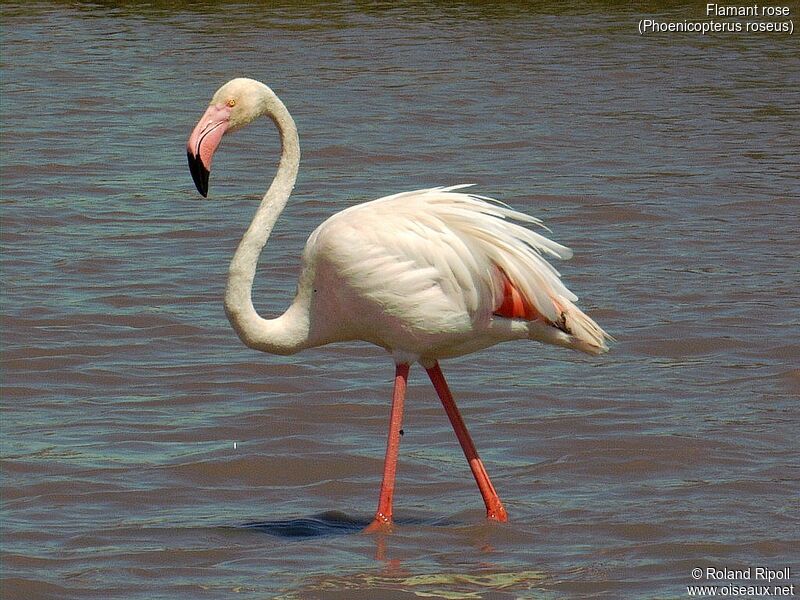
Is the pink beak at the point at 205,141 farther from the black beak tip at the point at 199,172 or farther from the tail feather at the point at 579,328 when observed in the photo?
the tail feather at the point at 579,328

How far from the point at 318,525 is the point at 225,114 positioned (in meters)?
1.54

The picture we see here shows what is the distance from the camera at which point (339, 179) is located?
11.3 meters

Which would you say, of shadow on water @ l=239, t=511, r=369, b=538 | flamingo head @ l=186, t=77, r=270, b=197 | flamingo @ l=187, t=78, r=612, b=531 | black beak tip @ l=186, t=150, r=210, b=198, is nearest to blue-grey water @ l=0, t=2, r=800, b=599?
shadow on water @ l=239, t=511, r=369, b=538

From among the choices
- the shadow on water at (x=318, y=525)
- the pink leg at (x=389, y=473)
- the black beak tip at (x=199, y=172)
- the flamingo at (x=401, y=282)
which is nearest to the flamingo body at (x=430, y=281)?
the flamingo at (x=401, y=282)

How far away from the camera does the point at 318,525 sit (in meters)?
5.63

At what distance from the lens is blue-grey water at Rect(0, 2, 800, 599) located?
5.29 meters

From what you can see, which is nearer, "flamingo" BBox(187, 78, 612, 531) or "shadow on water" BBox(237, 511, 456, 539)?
"flamingo" BBox(187, 78, 612, 531)

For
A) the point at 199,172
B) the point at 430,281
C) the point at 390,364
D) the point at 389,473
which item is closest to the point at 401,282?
the point at 430,281

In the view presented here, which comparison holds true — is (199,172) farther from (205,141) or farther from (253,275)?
(253,275)

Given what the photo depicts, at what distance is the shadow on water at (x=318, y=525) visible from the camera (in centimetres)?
552

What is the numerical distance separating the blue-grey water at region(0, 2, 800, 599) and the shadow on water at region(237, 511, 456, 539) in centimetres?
2

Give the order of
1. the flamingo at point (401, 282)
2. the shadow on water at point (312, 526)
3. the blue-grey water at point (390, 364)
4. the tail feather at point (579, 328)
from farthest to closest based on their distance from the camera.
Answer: the tail feather at point (579, 328), the shadow on water at point (312, 526), the flamingo at point (401, 282), the blue-grey water at point (390, 364)

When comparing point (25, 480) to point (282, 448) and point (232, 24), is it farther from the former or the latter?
point (232, 24)

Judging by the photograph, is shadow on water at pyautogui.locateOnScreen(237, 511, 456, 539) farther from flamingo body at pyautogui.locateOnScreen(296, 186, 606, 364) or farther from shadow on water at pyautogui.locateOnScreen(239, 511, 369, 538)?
flamingo body at pyautogui.locateOnScreen(296, 186, 606, 364)
